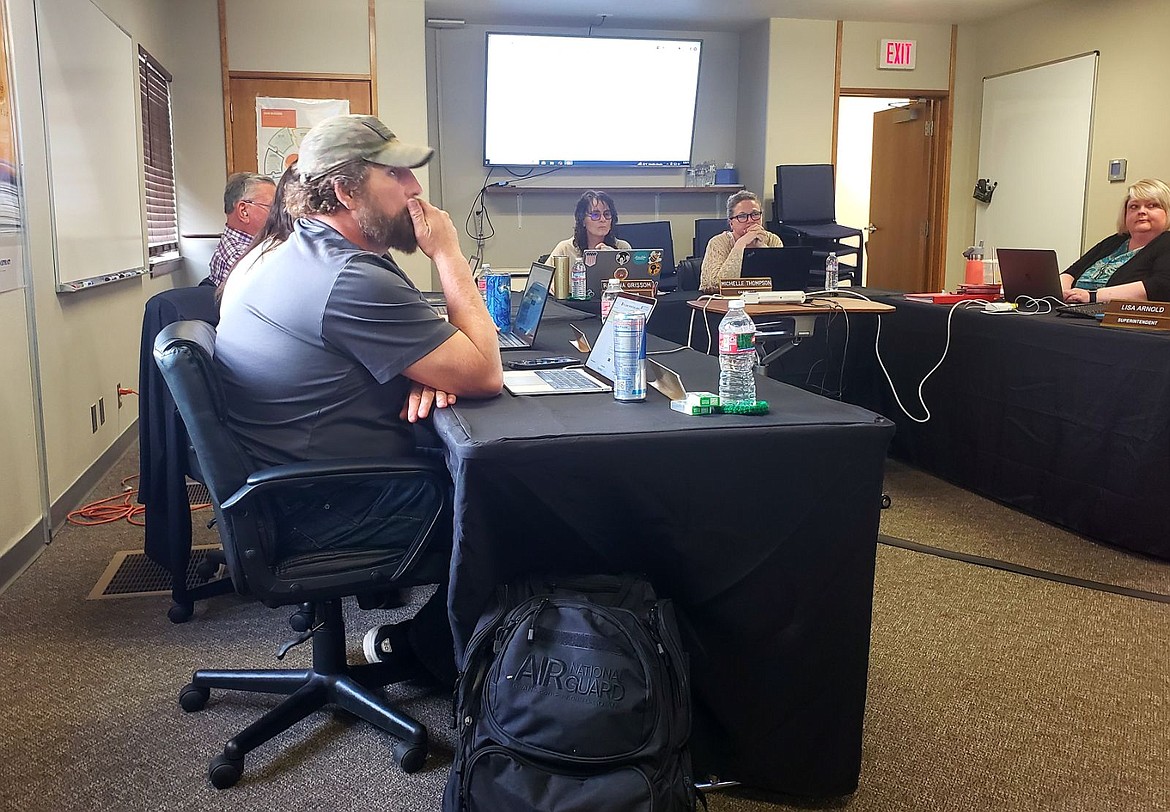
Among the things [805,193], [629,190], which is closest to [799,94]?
[805,193]

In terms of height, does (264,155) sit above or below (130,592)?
above

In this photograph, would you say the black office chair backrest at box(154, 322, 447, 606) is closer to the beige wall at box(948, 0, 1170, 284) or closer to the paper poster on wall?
the paper poster on wall

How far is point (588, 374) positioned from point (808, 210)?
17.5 ft

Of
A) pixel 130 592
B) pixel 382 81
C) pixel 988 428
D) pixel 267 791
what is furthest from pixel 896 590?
pixel 382 81

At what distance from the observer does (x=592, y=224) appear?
5.20 metres

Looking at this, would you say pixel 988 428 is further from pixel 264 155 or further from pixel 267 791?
pixel 264 155

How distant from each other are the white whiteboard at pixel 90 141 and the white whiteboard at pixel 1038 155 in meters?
5.85

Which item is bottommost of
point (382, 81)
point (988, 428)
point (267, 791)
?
point (267, 791)

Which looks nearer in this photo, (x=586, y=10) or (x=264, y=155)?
(x=264, y=155)

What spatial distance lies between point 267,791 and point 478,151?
6.09 metres

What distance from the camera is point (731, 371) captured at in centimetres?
173

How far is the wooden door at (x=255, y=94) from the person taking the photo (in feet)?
20.6

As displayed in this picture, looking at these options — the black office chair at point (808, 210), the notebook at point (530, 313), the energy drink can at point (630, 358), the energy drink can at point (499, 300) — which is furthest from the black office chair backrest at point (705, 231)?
the energy drink can at point (630, 358)

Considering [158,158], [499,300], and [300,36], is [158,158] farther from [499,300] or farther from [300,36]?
[499,300]
